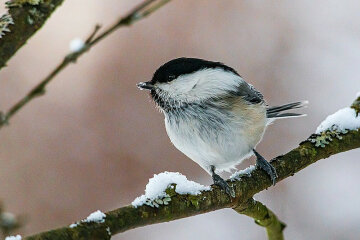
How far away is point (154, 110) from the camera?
3.95 meters

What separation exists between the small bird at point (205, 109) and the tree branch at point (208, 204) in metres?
0.13

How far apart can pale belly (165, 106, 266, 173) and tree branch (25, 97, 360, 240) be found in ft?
0.84

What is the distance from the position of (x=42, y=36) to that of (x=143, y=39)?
2.60 ft

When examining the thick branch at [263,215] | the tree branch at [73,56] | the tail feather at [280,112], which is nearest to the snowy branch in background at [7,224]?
the tree branch at [73,56]

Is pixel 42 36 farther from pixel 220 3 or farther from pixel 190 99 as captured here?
pixel 190 99

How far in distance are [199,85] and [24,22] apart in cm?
101

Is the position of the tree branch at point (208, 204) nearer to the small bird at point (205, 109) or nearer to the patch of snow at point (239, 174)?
the patch of snow at point (239, 174)

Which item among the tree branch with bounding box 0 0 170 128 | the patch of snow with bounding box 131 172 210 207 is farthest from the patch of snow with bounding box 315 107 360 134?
the tree branch with bounding box 0 0 170 128

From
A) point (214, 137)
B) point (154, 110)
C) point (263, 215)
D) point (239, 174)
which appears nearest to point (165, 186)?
point (239, 174)

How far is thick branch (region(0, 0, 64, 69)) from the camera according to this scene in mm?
1041

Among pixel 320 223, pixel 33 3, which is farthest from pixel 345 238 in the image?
pixel 33 3

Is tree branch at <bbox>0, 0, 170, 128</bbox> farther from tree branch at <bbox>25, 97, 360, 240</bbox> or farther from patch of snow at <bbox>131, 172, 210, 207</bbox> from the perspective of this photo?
patch of snow at <bbox>131, 172, 210, 207</bbox>

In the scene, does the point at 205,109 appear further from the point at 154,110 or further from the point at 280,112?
the point at 154,110

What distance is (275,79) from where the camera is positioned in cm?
411
